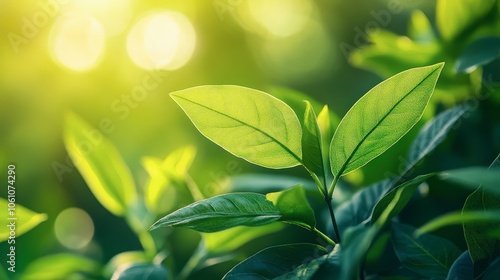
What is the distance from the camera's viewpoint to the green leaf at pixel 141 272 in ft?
2.11

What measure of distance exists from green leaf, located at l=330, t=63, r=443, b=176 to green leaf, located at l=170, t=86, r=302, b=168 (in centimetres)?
5

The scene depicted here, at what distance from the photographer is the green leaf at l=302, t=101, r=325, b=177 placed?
1.77ft

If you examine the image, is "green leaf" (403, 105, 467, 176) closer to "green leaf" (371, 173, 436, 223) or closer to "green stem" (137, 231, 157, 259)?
"green leaf" (371, 173, 436, 223)

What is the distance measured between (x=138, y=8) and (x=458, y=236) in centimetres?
151

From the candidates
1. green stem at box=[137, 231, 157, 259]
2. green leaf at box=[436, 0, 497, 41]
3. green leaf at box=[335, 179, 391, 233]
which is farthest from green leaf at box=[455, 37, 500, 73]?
green stem at box=[137, 231, 157, 259]

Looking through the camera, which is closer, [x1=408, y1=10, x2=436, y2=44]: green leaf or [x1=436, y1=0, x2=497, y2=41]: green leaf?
[x1=436, y1=0, x2=497, y2=41]: green leaf

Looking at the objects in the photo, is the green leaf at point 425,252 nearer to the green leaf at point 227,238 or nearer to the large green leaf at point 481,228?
the large green leaf at point 481,228

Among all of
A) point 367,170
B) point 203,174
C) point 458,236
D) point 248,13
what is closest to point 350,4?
point 248,13

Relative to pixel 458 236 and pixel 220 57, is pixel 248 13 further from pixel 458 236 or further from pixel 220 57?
pixel 458 236

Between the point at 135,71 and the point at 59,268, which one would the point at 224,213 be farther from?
the point at 135,71

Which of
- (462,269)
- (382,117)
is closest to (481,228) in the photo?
(462,269)

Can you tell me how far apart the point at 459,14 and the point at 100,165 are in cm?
67

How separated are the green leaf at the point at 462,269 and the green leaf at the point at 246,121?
0.20 m

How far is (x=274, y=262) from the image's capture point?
0.53 m
